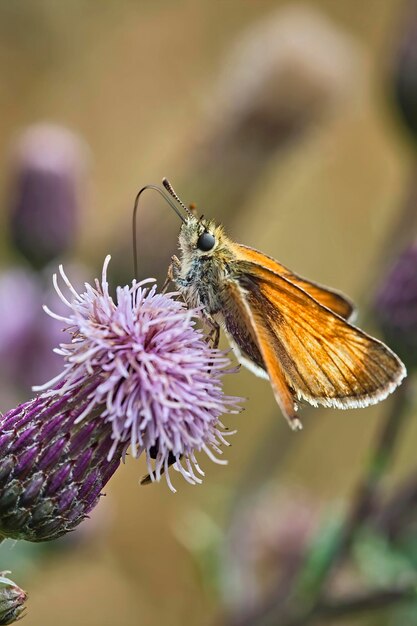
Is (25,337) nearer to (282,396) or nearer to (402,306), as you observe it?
(402,306)

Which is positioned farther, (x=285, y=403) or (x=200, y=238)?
(x=200, y=238)

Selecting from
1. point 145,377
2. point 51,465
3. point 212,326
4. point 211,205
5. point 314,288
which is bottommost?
point 51,465

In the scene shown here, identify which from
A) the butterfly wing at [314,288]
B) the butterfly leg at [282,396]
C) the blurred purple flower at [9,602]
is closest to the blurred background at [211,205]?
the butterfly wing at [314,288]

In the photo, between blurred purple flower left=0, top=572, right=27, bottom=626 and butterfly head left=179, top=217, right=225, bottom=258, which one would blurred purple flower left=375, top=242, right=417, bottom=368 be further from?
blurred purple flower left=0, top=572, right=27, bottom=626

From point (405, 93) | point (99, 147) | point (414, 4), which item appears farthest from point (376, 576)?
point (99, 147)

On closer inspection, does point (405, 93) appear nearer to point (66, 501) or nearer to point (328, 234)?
point (66, 501)

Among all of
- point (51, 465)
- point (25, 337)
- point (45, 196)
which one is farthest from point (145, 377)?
point (45, 196)

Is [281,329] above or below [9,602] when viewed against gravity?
above
